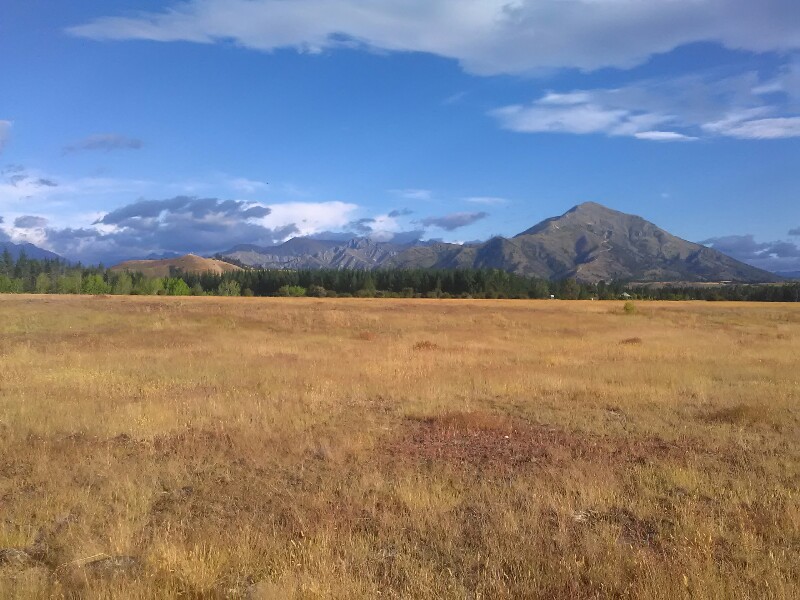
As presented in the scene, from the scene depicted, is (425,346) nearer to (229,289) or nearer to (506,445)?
(506,445)

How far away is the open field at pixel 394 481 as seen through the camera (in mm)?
5949

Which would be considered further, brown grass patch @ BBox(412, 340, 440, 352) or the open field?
brown grass patch @ BBox(412, 340, 440, 352)

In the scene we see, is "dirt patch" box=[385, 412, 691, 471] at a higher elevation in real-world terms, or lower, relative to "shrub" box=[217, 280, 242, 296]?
lower

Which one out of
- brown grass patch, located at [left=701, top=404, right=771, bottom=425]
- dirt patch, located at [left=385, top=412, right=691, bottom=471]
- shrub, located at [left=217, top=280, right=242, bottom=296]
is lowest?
dirt patch, located at [left=385, top=412, right=691, bottom=471]

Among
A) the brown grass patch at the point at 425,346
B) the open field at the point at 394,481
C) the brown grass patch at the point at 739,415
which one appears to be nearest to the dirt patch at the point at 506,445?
the open field at the point at 394,481

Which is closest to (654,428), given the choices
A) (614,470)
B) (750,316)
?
(614,470)

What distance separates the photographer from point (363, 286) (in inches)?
5743

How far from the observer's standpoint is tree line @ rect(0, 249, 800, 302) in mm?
135000

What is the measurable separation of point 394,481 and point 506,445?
10.6ft

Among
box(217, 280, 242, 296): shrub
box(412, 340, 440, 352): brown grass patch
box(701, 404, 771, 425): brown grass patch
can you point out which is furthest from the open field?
box(217, 280, 242, 296): shrub

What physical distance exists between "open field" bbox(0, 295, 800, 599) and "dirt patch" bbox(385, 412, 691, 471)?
0.25 feet

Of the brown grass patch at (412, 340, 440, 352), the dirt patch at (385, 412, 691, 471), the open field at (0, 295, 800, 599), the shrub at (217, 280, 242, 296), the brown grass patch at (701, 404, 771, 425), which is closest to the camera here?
the open field at (0, 295, 800, 599)

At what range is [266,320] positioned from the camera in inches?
1660

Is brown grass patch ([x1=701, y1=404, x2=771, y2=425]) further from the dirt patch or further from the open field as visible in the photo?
the dirt patch
